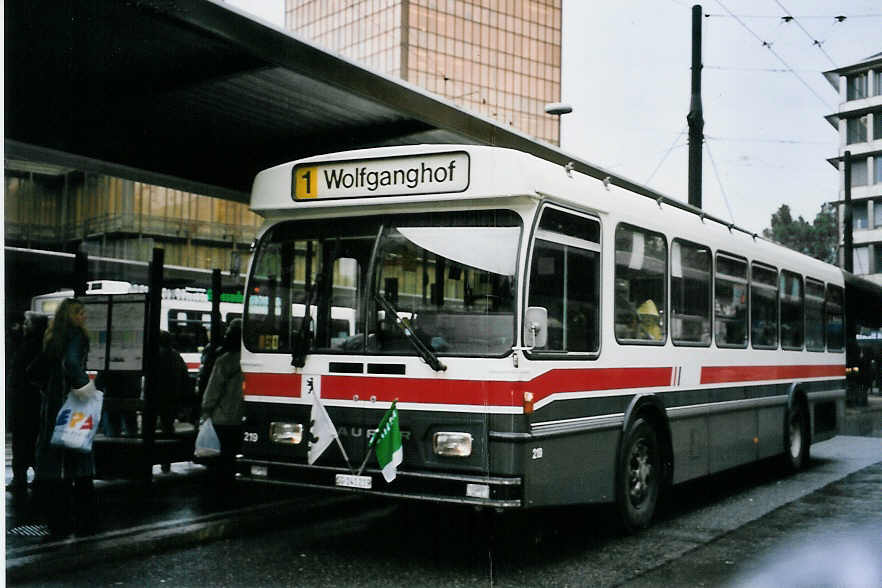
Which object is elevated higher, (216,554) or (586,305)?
(586,305)

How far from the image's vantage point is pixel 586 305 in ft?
24.5

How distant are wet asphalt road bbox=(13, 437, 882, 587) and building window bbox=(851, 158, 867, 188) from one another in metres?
70.4

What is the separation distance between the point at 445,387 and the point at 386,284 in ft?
2.89

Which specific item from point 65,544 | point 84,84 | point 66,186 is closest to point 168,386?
point 84,84

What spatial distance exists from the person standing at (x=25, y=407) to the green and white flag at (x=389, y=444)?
431 centimetres

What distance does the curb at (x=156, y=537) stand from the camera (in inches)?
268

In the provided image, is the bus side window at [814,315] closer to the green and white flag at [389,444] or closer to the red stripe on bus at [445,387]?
the red stripe on bus at [445,387]

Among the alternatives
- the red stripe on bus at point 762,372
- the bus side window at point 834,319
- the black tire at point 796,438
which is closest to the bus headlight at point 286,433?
the red stripe on bus at point 762,372

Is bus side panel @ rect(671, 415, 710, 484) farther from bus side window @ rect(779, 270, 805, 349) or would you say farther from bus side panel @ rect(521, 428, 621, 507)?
bus side window @ rect(779, 270, 805, 349)

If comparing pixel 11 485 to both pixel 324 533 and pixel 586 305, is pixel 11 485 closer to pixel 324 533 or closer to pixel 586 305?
pixel 324 533

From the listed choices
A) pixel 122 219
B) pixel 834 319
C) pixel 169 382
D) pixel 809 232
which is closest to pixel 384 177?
pixel 169 382

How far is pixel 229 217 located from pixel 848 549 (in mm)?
51172

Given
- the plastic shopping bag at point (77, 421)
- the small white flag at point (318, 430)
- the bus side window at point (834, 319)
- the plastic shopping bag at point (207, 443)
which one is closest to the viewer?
the small white flag at point (318, 430)

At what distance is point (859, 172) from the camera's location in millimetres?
75250
